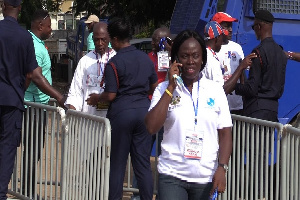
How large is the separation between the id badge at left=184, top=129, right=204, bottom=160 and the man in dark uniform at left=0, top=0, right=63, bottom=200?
9.11ft

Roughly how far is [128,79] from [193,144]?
2.22 meters

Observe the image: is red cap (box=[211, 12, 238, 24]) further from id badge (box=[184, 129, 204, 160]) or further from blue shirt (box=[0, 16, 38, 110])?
id badge (box=[184, 129, 204, 160])

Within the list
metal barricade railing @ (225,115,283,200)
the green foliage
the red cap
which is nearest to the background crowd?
the red cap

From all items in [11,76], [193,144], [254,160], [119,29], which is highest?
[119,29]

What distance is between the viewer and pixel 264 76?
25.5 feet

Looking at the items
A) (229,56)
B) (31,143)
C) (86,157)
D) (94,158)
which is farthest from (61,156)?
(229,56)

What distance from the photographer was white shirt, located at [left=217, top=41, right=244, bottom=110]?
8570 mm

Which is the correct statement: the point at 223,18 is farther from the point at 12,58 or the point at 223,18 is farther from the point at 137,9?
the point at 137,9

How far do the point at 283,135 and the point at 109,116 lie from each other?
174cm

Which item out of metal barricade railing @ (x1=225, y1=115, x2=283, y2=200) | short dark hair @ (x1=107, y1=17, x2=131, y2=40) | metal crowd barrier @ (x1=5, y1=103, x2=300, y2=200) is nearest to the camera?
metal crowd barrier @ (x1=5, y1=103, x2=300, y2=200)

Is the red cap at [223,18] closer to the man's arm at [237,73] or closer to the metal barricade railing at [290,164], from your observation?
the man's arm at [237,73]

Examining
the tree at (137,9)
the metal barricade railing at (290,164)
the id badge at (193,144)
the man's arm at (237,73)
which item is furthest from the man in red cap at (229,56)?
the tree at (137,9)

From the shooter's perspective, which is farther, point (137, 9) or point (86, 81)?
point (137, 9)

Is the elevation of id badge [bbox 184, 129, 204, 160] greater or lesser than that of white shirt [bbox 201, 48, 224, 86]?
lesser
